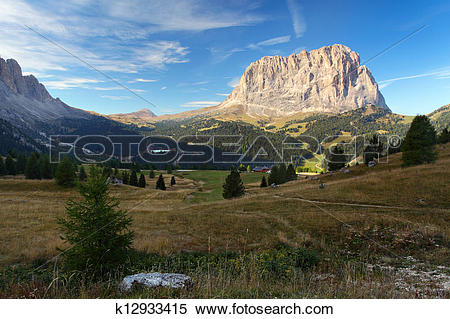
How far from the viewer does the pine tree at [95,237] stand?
6.88m

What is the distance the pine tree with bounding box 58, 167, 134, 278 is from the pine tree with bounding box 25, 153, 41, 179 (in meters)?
79.1

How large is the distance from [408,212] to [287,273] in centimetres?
1640

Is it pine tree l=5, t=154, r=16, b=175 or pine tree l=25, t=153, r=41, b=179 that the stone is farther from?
pine tree l=5, t=154, r=16, b=175

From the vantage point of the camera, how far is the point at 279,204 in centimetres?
2514

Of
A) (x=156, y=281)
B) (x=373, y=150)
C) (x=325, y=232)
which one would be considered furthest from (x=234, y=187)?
(x=373, y=150)

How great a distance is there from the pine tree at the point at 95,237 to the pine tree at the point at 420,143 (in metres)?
45.3

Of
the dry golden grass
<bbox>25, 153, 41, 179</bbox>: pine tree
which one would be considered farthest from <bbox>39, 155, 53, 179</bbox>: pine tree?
the dry golden grass

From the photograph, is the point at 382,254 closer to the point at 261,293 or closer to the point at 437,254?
the point at 437,254

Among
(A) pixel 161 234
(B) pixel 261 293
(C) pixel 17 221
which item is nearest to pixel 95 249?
(B) pixel 261 293

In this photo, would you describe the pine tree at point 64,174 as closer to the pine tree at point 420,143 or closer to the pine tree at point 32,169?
the pine tree at point 32,169

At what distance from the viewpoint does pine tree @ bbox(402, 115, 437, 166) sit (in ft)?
117

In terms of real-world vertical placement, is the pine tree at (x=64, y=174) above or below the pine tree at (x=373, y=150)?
below

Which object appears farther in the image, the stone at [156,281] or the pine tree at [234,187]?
the pine tree at [234,187]

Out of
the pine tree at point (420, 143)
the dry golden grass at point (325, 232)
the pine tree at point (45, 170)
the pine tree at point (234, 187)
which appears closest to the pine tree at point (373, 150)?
the pine tree at point (420, 143)
